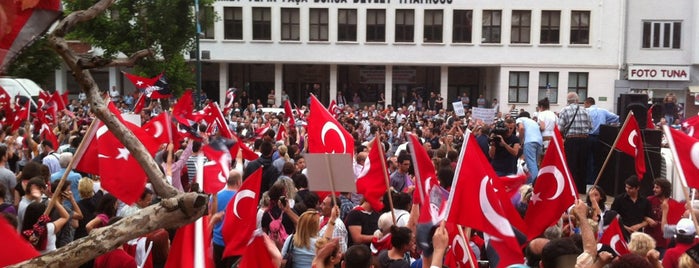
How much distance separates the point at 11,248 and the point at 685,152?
19.5ft

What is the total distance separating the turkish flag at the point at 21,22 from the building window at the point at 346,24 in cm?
4314

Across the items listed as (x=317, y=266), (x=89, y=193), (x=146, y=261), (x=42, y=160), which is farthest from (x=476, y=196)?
(x=42, y=160)

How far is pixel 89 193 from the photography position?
835cm

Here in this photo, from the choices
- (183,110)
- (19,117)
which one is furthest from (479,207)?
(19,117)

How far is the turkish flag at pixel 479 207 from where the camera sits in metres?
5.65

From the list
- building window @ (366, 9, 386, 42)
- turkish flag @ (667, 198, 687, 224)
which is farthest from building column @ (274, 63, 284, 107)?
turkish flag @ (667, 198, 687, 224)

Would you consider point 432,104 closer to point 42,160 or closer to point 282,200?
point 42,160

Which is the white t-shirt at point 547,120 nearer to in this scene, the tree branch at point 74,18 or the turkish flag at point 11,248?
the turkish flag at point 11,248

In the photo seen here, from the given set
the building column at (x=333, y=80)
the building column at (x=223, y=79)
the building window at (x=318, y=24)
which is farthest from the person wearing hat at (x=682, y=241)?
the building column at (x=223, y=79)

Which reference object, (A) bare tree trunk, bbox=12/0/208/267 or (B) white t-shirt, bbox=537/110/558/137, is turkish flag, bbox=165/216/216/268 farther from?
(B) white t-shirt, bbox=537/110/558/137

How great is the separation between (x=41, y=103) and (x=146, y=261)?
1520cm

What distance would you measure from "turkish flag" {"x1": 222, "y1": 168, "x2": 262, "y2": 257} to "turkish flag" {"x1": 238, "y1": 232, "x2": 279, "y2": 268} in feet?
1.35

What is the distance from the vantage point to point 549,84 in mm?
45406

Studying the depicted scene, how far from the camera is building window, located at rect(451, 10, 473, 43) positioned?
45.4 meters
